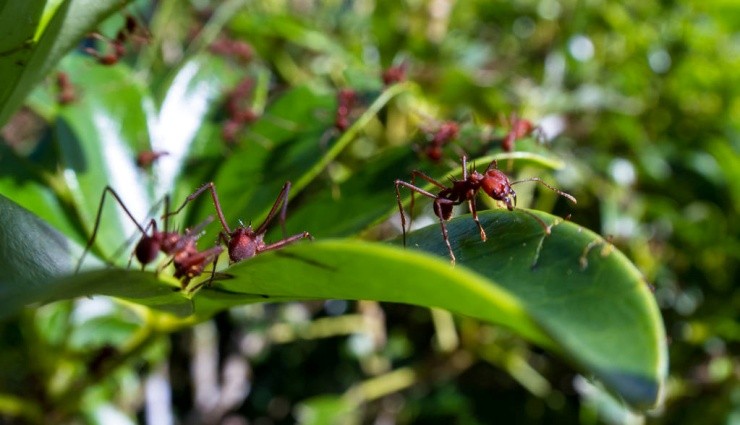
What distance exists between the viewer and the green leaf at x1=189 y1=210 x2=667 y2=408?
1.59 feet

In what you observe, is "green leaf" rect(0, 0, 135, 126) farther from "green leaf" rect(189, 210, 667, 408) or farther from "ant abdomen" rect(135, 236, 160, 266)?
→ "green leaf" rect(189, 210, 667, 408)

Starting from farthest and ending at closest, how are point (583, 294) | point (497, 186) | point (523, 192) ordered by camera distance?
1. point (523, 192)
2. point (497, 186)
3. point (583, 294)

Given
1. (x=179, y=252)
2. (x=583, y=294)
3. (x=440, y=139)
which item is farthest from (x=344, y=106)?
(x=583, y=294)

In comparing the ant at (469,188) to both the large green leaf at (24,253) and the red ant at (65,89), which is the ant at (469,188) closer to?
the large green leaf at (24,253)

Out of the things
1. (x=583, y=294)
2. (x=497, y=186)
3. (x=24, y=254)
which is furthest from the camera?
(x=497, y=186)

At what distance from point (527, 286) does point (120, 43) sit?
3.75 ft

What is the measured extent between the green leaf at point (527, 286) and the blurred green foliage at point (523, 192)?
107 cm

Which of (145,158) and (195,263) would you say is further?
(145,158)

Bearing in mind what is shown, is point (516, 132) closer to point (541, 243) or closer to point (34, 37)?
point (541, 243)

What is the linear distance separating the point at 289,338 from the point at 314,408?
1.02ft

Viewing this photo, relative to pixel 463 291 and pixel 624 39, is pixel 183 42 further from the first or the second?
→ pixel 463 291

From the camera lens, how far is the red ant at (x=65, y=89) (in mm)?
1306

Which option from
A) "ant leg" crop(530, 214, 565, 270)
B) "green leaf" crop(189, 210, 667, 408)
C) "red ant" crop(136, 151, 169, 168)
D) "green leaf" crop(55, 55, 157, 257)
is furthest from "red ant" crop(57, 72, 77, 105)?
"ant leg" crop(530, 214, 565, 270)

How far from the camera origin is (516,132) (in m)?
1.27
